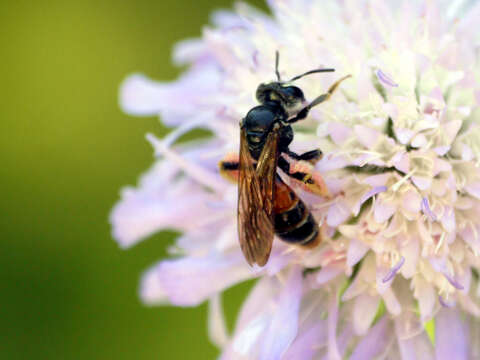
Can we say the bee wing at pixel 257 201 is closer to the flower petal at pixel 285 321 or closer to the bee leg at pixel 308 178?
the bee leg at pixel 308 178

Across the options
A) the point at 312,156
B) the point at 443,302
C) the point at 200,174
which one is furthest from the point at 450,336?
the point at 200,174

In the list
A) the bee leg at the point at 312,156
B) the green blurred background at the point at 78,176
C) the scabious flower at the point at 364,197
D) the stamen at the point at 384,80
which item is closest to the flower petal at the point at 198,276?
the scabious flower at the point at 364,197

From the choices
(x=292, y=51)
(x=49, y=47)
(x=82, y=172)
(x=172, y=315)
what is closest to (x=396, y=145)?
(x=292, y=51)

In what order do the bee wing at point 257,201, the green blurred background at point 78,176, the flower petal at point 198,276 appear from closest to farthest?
the bee wing at point 257,201 < the flower petal at point 198,276 < the green blurred background at point 78,176

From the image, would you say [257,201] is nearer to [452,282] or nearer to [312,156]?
[312,156]

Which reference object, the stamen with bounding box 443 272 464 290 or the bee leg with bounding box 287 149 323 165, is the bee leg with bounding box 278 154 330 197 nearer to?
the bee leg with bounding box 287 149 323 165

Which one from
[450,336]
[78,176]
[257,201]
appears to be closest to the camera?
[257,201]

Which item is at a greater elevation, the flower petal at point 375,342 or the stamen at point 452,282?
the stamen at point 452,282

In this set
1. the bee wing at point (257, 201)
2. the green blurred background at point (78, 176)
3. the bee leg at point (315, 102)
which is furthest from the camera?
the green blurred background at point (78, 176)
